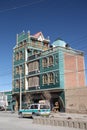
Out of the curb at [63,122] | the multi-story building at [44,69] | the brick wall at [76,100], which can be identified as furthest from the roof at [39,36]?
the curb at [63,122]

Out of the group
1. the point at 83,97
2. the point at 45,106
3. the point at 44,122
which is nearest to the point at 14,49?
the point at 83,97

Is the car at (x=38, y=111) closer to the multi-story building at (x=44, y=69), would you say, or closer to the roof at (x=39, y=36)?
the multi-story building at (x=44, y=69)

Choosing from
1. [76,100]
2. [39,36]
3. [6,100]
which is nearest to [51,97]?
[76,100]

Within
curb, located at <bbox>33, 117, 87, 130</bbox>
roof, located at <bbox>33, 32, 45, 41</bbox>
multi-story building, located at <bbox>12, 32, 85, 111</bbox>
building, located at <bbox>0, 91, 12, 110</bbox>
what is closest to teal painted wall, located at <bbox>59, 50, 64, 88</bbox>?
multi-story building, located at <bbox>12, 32, 85, 111</bbox>

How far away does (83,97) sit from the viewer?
Result: 43906 millimetres

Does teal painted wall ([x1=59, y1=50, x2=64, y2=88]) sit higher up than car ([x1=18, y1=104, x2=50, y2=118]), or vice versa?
teal painted wall ([x1=59, y1=50, x2=64, y2=88])

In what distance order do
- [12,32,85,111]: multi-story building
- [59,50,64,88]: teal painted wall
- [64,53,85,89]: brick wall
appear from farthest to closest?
1. [64,53,85,89]: brick wall
2. [12,32,85,111]: multi-story building
3. [59,50,64,88]: teal painted wall

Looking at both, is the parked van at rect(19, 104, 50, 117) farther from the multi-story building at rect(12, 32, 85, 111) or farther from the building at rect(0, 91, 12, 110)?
the building at rect(0, 91, 12, 110)

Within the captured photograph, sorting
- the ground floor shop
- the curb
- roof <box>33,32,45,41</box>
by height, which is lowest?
the curb

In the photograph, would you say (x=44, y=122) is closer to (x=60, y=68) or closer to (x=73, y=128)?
(x=73, y=128)

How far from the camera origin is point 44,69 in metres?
53.0

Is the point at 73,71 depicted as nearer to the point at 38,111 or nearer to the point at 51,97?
the point at 51,97

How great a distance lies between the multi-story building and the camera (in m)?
49.3

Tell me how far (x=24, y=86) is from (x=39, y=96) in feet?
21.1
